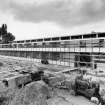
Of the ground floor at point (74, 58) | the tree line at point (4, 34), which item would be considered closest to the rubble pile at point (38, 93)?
the ground floor at point (74, 58)

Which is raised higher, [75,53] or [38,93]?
[75,53]

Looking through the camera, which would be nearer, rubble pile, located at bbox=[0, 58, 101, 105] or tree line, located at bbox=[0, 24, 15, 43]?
rubble pile, located at bbox=[0, 58, 101, 105]

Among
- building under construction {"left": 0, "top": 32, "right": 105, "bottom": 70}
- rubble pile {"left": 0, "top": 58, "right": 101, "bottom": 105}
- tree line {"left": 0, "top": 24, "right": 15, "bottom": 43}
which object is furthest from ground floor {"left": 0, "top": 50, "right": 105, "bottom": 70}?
tree line {"left": 0, "top": 24, "right": 15, "bottom": 43}

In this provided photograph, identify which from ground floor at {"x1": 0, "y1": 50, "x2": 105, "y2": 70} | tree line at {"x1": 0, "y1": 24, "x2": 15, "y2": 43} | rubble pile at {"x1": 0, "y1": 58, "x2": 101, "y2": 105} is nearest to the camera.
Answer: rubble pile at {"x1": 0, "y1": 58, "x2": 101, "y2": 105}

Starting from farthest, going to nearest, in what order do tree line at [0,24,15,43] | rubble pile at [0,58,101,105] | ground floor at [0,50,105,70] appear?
tree line at [0,24,15,43]
ground floor at [0,50,105,70]
rubble pile at [0,58,101,105]

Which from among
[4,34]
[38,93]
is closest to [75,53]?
[38,93]

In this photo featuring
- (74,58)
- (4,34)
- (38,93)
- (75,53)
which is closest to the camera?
(38,93)

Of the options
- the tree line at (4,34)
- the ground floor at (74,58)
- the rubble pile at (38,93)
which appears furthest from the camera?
the tree line at (4,34)

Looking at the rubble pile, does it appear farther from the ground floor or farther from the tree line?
the tree line

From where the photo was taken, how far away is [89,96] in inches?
359

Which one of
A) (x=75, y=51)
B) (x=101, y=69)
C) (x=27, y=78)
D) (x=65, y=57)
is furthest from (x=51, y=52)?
(x=27, y=78)

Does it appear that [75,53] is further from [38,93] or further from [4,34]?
[4,34]

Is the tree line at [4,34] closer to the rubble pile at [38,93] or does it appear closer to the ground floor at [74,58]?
the ground floor at [74,58]

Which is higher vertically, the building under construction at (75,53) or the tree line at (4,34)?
the tree line at (4,34)
